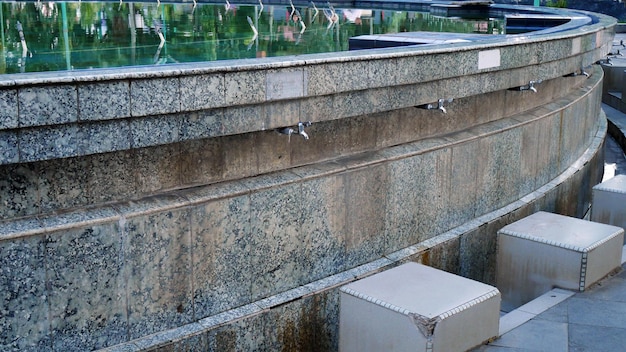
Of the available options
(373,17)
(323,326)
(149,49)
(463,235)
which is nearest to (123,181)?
(323,326)

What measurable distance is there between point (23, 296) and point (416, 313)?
9.64ft

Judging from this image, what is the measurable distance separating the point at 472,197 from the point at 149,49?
3.97m

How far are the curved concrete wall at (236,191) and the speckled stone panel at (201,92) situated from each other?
0.04ft

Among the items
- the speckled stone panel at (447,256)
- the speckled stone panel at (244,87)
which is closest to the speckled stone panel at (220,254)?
the speckled stone panel at (244,87)

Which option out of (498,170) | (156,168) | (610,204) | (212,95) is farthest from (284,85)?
(610,204)

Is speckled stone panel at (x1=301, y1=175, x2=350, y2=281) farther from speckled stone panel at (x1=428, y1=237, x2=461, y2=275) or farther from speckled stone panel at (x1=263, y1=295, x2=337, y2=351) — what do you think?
speckled stone panel at (x1=428, y1=237, x2=461, y2=275)

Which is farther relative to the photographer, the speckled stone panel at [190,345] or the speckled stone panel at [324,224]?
the speckled stone panel at [324,224]

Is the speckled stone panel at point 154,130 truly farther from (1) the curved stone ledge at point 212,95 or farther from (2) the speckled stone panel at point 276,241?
(2) the speckled stone panel at point 276,241

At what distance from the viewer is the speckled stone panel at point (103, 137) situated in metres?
6.09

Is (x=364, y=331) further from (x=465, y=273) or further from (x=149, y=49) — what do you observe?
(x=149, y=49)

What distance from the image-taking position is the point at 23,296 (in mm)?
5992

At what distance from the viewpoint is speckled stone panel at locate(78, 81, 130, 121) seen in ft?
19.6

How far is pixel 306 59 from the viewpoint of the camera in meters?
7.42

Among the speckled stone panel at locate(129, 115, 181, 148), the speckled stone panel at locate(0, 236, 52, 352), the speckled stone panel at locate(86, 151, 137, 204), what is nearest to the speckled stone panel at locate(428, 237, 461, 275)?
the speckled stone panel at locate(129, 115, 181, 148)
